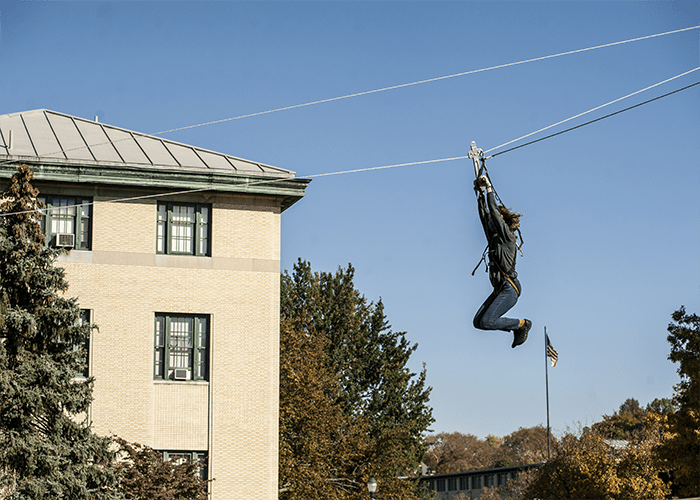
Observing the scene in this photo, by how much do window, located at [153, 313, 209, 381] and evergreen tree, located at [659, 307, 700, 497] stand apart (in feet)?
51.9

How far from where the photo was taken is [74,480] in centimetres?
1994

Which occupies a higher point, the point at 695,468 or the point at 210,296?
the point at 210,296

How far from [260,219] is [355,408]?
21.7 metres

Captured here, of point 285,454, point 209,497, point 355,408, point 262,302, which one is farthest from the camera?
point 355,408

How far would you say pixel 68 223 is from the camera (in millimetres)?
27906

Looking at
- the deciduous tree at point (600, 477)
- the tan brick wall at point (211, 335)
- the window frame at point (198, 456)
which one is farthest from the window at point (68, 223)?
the deciduous tree at point (600, 477)

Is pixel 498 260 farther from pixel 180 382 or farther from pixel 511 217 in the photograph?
pixel 180 382

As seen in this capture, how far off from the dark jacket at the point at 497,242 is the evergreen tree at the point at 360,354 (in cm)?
3456

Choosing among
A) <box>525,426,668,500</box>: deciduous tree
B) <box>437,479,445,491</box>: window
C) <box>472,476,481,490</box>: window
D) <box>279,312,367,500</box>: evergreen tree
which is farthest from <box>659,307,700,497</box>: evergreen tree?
<box>437,479,445,491</box>: window

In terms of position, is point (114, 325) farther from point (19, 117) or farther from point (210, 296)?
point (19, 117)

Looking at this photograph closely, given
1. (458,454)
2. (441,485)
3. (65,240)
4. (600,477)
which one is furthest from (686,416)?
(458,454)

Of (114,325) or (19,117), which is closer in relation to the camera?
(114,325)

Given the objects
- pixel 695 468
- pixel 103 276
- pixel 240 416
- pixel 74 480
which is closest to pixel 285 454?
pixel 240 416

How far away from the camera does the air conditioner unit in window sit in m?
27.4
